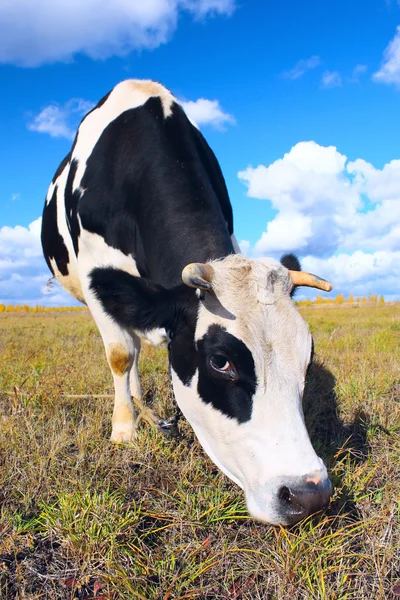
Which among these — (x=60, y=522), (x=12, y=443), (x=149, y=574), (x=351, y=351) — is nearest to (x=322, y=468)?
(x=149, y=574)

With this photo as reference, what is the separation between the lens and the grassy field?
→ 87.3 inches

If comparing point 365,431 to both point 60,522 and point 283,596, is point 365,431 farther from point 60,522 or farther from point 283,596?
point 60,522

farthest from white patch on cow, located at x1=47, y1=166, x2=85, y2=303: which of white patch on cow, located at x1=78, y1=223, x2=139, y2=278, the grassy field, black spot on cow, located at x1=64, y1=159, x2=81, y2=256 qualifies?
the grassy field

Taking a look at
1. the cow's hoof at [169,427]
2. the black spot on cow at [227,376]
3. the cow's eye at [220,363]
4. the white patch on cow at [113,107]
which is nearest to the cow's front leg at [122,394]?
the cow's hoof at [169,427]

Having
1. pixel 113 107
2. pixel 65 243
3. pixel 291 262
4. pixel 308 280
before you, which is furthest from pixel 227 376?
pixel 65 243

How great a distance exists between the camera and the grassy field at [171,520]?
222cm

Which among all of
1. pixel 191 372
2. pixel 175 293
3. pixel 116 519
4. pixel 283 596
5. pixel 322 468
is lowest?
pixel 283 596

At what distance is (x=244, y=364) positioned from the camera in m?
2.59

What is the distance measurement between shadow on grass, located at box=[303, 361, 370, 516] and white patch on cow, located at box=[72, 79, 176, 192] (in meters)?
2.79

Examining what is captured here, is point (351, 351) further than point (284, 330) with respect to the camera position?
Yes

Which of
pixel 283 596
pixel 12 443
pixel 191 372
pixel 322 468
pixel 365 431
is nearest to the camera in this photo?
pixel 283 596

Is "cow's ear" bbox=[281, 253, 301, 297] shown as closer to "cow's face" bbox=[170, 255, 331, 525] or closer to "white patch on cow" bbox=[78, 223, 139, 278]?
"cow's face" bbox=[170, 255, 331, 525]

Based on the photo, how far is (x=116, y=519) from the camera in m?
2.55

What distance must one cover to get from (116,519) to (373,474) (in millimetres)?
1543
